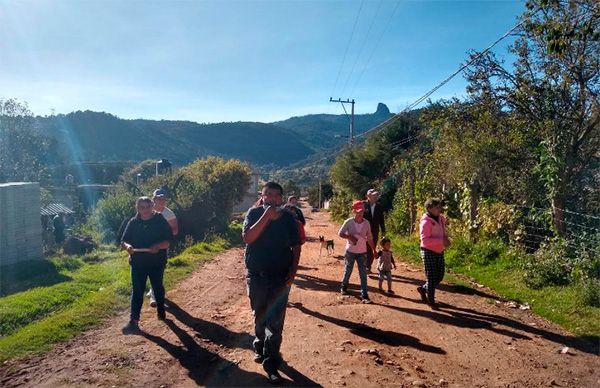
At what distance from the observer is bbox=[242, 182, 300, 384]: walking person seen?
4465 millimetres

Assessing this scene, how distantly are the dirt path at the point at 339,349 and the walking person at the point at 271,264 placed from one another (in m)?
0.40

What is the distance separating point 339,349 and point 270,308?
4.18 feet

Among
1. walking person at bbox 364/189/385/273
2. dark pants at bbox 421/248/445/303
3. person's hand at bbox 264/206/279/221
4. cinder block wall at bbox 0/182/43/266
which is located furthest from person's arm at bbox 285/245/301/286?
cinder block wall at bbox 0/182/43/266

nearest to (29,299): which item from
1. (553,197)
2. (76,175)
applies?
(553,197)

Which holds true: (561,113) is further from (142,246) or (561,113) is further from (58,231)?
(58,231)

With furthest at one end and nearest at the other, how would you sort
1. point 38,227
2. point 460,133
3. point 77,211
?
point 77,211
point 38,227
point 460,133

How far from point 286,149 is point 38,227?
93969 mm

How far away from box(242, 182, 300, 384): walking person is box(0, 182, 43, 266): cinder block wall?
1195cm

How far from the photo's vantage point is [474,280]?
9312 millimetres

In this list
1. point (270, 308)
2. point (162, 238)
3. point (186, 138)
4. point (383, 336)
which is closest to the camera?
point (270, 308)

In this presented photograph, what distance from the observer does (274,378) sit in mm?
4383

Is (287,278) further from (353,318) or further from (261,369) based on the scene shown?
(353,318)

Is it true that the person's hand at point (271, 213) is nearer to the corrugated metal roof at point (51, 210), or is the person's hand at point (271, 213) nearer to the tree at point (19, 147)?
the corrugated metal roof at point (51, 210)

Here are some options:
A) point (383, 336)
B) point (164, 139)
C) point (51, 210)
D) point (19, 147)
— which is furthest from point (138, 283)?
point (164, 139)
